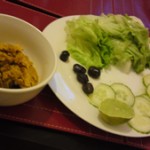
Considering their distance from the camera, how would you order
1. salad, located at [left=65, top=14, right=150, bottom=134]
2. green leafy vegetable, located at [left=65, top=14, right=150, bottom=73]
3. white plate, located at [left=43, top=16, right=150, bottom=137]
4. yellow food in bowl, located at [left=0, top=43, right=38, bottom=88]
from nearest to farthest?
yellow food in bowl, located at [left=0, top=43, right=38, bottom=88]
white plate, located at [left=43, top=16, right=150, bottom=137]
salad, located at [left=65, top=14, right=150, bottom=134]
green leafy vegetable, located at [left=65, top=14, right=150, bottom=73]

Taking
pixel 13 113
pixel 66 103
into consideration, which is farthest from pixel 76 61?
pixel 13 113

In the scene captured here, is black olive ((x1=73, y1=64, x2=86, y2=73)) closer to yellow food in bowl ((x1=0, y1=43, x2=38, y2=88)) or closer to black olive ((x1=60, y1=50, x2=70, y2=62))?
black olive ((x1=60, y1=50, x2=70, y2=62))

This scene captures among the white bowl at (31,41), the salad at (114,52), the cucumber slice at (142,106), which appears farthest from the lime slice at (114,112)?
the white bowl at (31,41)

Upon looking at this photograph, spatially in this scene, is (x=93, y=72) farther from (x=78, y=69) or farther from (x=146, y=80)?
(x=146, y=80)

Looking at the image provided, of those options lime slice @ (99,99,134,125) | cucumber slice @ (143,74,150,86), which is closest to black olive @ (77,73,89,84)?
lime slice @ (99,99,134,125)

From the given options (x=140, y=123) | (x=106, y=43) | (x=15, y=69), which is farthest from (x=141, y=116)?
(x=15, y=69)

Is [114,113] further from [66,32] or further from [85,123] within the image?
[66,32]

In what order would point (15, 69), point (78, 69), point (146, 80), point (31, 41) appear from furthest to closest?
point (146, 80) → point (78, 69) → point (31, 41) → point (15, 69)
